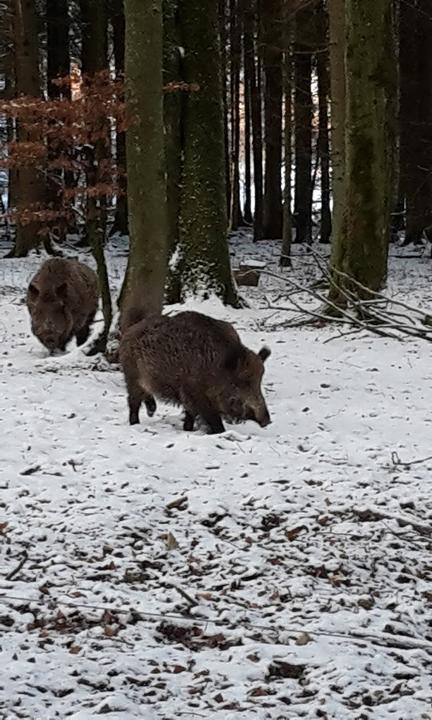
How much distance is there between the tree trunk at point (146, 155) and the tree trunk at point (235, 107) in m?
16.3

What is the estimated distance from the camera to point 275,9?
78.9ft

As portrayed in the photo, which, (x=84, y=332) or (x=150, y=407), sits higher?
(x=84, y=332)

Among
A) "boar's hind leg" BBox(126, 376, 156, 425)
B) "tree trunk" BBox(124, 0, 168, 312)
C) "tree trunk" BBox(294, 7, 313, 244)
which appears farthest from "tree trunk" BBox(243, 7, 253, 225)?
"boar's hind leg" BBox(126, 376, 156, 425)

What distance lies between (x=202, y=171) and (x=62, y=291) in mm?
3452

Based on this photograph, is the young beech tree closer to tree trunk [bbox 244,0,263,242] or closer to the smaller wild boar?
the smaller wild boar

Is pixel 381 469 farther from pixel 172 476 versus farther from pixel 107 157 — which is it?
pixel 107 157

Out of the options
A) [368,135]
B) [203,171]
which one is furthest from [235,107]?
[368,135]

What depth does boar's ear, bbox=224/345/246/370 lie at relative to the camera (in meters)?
8.02

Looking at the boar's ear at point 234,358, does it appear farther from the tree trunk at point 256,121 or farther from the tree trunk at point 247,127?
the tree trunk at point 247,127

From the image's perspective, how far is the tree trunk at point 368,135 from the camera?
12695 millimetres

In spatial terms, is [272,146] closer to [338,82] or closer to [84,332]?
[338,82]

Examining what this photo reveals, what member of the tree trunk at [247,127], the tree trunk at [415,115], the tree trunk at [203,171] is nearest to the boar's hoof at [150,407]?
the tree trunk at [203,171]

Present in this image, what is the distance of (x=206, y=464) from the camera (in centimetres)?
697

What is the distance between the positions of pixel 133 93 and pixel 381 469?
5583 mm
